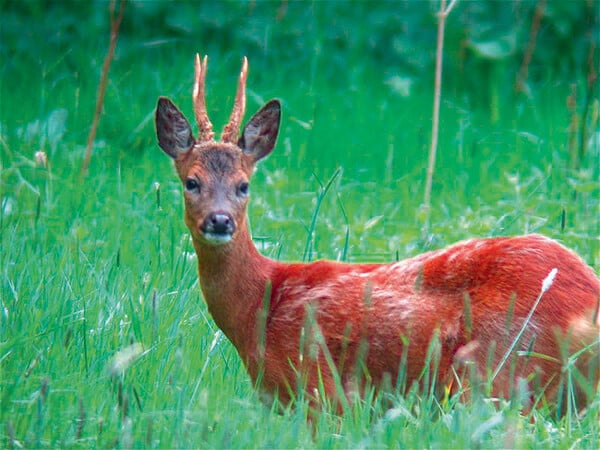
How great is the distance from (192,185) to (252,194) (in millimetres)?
2384

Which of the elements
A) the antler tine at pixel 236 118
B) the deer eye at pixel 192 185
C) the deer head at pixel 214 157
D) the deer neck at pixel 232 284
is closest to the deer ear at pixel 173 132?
the deer head at pixel 214 157

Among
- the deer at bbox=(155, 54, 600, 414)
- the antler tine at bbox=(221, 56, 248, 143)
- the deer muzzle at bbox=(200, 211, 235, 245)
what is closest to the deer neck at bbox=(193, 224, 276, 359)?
the deer at bbox=(155, 54, 600, 414)

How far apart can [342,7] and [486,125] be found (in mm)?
2183

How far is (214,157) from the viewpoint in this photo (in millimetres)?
5105

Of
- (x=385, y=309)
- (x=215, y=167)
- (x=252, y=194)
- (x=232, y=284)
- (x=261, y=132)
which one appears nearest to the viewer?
(x=385, y=309)

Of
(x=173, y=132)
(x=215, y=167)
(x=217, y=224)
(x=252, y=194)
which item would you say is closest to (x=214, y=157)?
(x=215, y=167)

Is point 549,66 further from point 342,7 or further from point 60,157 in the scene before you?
point 60,157

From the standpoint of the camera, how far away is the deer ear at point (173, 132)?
17.3 ft

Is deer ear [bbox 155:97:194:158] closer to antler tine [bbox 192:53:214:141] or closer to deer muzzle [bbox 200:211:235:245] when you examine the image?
antler tine [bbox 192:53:214:141]

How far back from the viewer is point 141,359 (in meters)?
4.61

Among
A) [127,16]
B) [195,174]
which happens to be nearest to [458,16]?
[127,16]

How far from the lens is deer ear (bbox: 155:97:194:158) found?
17.3 ft

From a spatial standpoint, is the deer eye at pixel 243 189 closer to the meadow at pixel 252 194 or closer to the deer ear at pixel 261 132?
the deer ear at pixel 261 132

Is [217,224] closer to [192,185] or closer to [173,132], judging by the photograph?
[192,185]
